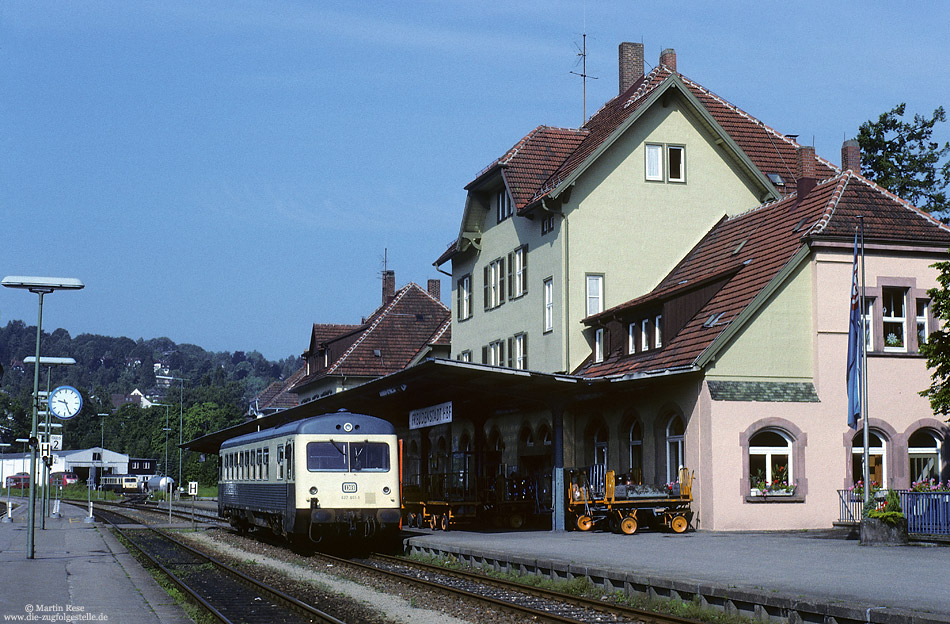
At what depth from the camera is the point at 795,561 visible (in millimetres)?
19219

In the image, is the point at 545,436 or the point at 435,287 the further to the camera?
the point at 435,287

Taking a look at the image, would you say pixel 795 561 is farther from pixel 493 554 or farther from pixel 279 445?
pixel 279 445

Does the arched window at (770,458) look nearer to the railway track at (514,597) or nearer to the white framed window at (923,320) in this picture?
the white framed window at (923,320)

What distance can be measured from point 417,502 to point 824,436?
1194 cm

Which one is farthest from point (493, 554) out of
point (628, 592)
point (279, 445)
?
point (279, 445)

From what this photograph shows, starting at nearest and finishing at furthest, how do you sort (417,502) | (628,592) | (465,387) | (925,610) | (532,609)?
(925,610) → (532,609) → (628,592) → (465,387) → (417,502)

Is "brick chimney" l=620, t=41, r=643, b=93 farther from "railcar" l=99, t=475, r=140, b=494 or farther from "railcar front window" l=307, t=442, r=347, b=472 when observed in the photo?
"railcar" l=99, t=475, r=140, b=494

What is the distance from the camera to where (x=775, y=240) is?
104 ft

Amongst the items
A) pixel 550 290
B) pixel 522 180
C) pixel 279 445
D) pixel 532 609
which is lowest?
pixel 532 609

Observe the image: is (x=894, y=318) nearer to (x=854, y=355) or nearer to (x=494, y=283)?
(x=854, y=355)

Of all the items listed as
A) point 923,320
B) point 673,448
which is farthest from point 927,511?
point 673,448

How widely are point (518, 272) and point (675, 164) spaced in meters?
6.53

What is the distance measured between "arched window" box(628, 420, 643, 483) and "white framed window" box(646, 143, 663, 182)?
915 centimetres

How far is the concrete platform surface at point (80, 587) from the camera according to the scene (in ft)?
49.0
